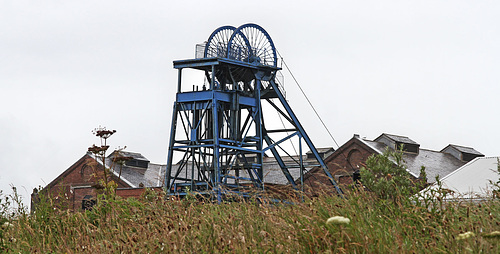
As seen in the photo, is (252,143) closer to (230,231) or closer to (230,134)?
(230,134)

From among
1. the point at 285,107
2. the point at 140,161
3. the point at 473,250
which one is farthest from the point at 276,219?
the point at 140,161

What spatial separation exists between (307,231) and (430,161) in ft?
132

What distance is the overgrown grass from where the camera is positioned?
6.05 meters

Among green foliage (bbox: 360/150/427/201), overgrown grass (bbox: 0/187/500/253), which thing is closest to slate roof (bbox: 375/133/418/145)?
green foliage (bbox: 360/150/427/201)

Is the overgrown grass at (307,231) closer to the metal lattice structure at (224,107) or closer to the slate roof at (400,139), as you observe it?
the metal lattice structure at (224,107)

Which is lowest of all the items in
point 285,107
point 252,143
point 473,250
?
point 473,250

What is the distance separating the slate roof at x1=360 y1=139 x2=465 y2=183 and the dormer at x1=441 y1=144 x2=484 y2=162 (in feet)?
2.15

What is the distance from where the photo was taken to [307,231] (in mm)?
6582

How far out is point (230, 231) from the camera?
7.02m

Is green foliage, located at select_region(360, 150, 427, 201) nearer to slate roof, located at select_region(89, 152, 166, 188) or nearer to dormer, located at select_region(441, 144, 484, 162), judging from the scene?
slate roof, located at select_region(89, 152, 166, 188)

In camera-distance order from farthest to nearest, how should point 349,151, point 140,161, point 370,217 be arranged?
1. point 140,161
2. point 349,151
3. point 370,217

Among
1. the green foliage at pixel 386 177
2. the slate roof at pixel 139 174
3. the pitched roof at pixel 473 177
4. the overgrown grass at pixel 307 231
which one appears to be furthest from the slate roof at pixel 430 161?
the overgrown grass at pixel 307 231

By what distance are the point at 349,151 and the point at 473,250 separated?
39633mm

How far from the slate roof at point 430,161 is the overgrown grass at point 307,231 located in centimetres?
3445
